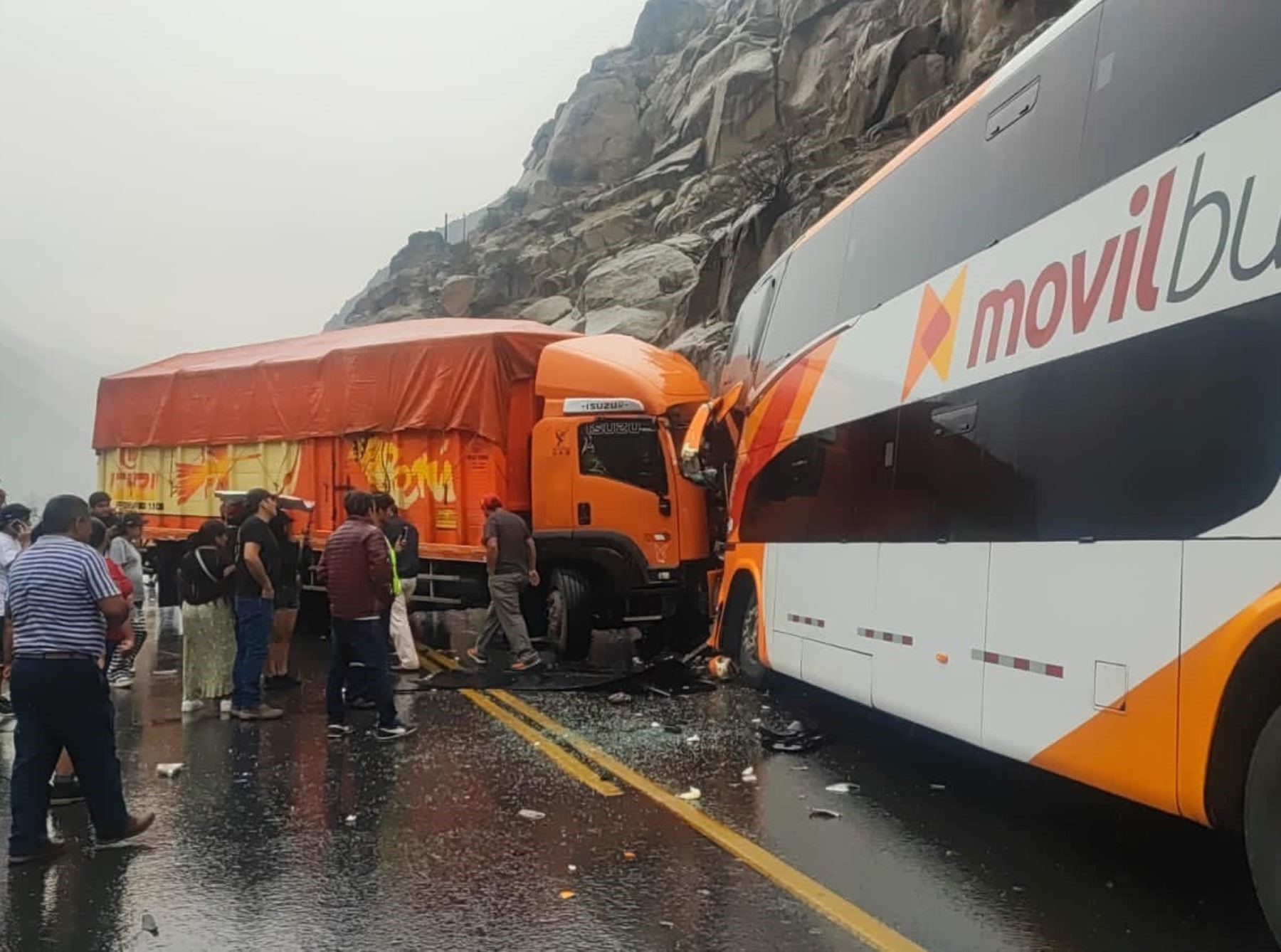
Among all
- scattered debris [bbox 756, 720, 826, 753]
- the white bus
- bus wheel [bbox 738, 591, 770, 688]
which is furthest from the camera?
bus wheel [bbox 738, 591, 770, 688]

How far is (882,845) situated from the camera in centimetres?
497

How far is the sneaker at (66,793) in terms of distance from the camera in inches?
238

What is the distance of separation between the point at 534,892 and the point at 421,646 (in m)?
8.44

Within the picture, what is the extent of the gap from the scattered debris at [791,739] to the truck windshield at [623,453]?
3.98m

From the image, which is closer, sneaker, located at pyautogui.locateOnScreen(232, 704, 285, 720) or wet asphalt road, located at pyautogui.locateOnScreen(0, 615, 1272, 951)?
wet asphalt road, located at pyautogui.locateOnScreen(0, 615, 1272, 951)

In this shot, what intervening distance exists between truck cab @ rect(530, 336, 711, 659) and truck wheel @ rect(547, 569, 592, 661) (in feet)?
0.04

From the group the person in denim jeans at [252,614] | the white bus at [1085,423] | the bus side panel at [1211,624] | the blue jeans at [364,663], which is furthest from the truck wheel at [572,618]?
the bus side panel at [1211,624]

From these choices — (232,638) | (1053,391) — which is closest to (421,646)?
(232,638)

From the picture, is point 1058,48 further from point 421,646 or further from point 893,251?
point 421,646

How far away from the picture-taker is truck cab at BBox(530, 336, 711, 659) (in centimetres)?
1067

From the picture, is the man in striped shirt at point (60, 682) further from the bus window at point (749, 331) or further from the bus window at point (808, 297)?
the bus window at point (749, 331)

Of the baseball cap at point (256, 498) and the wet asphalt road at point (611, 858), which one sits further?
the baseball cap at point (256, 498)

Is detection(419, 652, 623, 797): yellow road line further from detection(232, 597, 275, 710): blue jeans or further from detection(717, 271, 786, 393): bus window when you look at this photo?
detection(717, 271, 786, 393): bus window

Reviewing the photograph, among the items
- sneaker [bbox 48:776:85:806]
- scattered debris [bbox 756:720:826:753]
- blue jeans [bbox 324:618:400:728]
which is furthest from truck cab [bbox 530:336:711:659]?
sneaker [bbox 48:776:85:806]
